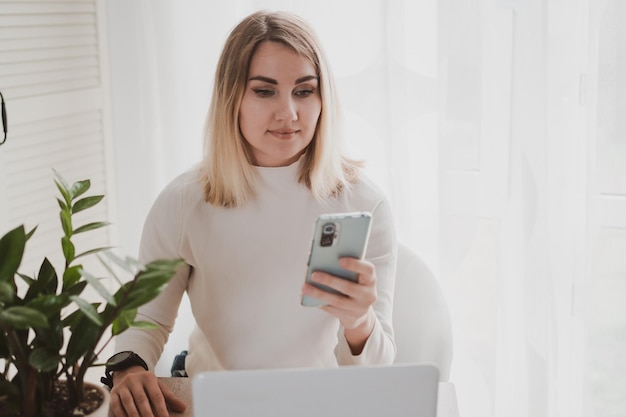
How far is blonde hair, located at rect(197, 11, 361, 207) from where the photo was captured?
166 centimetres

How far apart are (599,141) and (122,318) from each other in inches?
55.0

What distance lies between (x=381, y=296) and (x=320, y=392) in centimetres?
65

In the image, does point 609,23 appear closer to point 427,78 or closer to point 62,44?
point 427,78

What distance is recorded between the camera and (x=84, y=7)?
245 centimetres

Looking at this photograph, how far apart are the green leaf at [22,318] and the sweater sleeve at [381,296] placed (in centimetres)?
74

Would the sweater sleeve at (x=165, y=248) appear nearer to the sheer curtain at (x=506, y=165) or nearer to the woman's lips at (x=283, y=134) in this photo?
→ the woman's lips at (x=283, y=134)

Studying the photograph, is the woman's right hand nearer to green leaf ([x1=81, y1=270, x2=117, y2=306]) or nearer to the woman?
the woman

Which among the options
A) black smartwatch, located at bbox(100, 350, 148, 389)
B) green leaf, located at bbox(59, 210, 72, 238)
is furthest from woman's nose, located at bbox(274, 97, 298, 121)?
green leaf, located at bbox(59, 210, 72, 238)

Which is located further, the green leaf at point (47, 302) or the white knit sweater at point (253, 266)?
the white knit sweater at point (253, 266)

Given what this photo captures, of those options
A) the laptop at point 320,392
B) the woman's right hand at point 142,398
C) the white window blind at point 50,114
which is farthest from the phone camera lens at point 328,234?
the white window blind at point 50,114

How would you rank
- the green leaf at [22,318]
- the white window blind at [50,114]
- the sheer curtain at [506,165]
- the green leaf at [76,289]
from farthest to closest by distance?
the white window blind at [50,114]
the sheer curtain at [506,165]
the green leaf at [76,289]
the green leaf at [22,318]

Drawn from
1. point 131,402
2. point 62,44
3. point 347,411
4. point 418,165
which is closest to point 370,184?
point 418,165

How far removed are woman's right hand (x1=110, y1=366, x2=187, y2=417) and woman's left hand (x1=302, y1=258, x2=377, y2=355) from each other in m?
0.27

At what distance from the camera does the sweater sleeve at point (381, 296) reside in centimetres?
154
